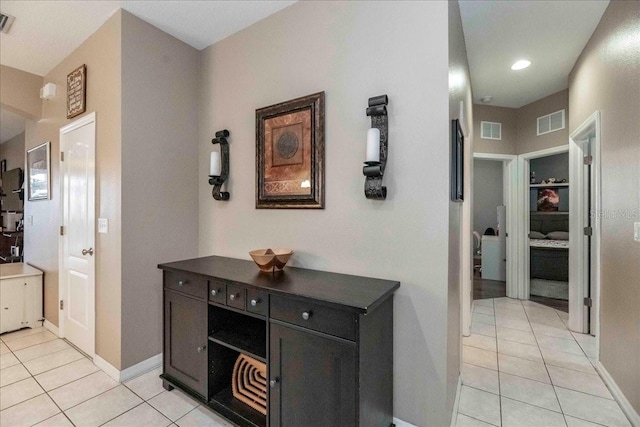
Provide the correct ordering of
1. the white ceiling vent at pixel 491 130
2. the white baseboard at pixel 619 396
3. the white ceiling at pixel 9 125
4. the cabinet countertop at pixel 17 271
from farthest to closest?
the white ceiling vent at pixel 491 130, the white ceiling at pixel 9 125, the cabinet countertop at pixel 17 271, the white baseboard at pixel 619 396

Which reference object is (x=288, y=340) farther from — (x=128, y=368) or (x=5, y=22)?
(x=5, y=22)

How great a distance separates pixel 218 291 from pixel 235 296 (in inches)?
5.9

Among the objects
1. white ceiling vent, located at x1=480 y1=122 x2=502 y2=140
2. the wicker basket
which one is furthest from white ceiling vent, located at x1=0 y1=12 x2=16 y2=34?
white ceiling vent, located at x1=480 y1=122 x2=502 y2=140

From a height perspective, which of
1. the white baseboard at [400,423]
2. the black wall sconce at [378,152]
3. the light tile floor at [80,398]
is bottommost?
the light tile floor at [80,398]

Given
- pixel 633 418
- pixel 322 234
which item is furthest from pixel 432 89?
pixel 633 418

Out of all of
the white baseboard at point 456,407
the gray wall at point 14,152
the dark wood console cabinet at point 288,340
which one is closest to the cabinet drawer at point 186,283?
the dark wood console cabinet at point 288,340

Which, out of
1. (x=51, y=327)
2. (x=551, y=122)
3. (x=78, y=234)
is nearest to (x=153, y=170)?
(x=78, y=234)

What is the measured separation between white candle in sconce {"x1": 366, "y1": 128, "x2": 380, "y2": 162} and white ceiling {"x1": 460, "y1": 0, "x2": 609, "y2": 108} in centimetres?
143

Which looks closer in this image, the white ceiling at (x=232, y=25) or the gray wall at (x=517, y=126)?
the white ceiling at (x=232, y=25)

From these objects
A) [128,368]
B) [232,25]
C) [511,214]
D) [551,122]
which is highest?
[232,25]

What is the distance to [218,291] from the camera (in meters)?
1.76

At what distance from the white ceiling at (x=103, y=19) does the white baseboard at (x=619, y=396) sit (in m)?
3.43

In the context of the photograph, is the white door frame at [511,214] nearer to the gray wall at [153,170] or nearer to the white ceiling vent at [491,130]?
the white ceiling vent at [491,130]

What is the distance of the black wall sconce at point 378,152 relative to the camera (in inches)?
64.9
